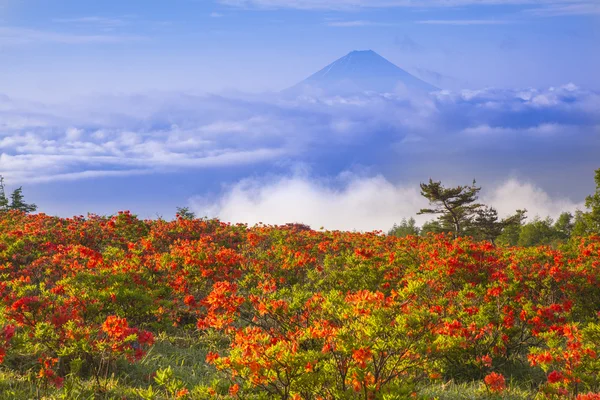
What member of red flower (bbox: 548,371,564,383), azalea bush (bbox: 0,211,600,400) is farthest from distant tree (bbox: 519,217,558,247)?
red flower (bbox: 548,371,564,383)

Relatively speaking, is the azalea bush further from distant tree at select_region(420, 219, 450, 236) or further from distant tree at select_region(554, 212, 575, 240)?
distant tree at select_region(554, 212, 575, 240)

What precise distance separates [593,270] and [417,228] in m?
56.3

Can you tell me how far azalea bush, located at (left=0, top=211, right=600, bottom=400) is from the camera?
20.6ft

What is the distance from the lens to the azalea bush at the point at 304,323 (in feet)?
20.6

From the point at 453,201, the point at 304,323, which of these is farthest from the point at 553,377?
the point at 453,201

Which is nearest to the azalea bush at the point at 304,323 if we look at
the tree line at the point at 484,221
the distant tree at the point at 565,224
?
the tree line at the point at 484,221

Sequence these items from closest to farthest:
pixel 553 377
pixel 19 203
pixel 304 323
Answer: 1. pixel 553 377
2. pixel 304 323
3. pixel 19 203

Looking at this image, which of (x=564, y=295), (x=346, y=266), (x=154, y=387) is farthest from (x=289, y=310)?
(x=564, y=295)

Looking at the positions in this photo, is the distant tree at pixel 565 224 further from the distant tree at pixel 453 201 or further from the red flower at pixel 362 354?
the red flower at pixel 362 354

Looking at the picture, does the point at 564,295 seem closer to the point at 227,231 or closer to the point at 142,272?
the point at 142,272

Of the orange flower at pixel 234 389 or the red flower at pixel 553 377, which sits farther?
the red flower at pixel 553 377

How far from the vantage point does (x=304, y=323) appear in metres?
8.49

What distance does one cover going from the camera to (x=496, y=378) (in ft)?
26.6

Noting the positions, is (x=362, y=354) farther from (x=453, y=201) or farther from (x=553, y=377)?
(x=453, y=201)
